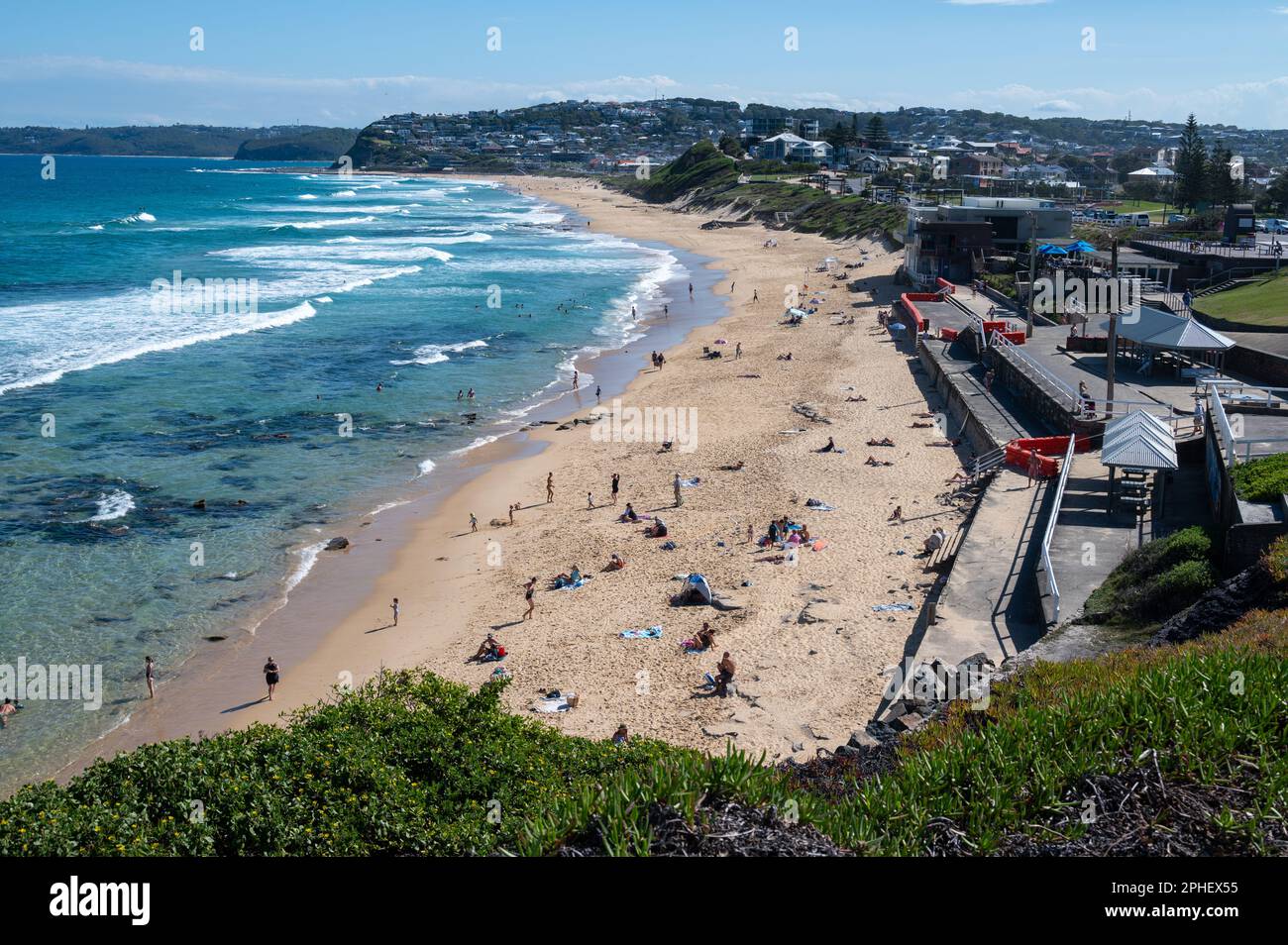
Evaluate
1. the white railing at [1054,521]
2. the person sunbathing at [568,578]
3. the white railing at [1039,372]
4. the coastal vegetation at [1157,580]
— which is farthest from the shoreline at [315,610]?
the white railing at [1039,372]

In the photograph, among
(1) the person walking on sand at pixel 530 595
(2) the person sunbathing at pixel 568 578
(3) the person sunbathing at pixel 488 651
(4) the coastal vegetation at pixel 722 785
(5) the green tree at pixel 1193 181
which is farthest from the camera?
(5) the green tree at pixel 1193 181

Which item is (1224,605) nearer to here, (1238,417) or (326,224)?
(1238,417)

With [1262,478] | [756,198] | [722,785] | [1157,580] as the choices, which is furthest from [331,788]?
[756,198]

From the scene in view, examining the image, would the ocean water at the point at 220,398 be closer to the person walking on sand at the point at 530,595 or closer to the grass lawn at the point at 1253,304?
the person walking on sand at the point at 530,595
